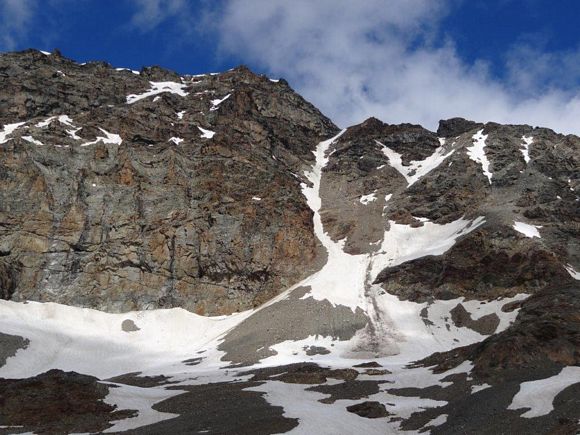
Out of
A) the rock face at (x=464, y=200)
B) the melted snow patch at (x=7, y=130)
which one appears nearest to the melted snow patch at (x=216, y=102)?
the rock face at (x=464, y=200)

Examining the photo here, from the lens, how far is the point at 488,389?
118 feet

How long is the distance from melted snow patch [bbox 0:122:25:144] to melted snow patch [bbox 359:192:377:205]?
223ft

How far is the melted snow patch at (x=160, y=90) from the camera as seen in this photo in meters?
131

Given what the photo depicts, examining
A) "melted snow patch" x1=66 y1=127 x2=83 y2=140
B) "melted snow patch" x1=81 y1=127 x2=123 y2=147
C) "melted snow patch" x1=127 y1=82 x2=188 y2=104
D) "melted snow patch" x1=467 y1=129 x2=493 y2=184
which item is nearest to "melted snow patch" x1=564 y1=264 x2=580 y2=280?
"melted snow patch" x1=467 y1=129 x2=493 y2=184

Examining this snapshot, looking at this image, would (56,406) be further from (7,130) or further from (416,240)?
(7,130)

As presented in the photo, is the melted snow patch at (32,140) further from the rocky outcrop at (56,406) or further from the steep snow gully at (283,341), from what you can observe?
the rocky outcrop at (56,406)

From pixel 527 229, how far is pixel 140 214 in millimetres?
61160

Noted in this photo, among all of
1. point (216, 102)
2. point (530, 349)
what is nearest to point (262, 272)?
point (530, 349)

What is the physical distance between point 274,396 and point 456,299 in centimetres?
4331

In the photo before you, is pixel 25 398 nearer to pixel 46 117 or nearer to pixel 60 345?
pixel 60 345

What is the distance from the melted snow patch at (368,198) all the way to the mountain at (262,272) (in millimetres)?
566

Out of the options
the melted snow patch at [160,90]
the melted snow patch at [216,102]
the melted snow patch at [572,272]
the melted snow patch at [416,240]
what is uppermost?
the melted snow patch at [160,90]

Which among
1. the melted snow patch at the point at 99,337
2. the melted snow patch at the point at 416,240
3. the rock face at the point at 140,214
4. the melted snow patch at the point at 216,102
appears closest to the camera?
the melted snow patch at the point at 99,337

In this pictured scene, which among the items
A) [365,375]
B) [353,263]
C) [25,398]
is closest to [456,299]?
[353,263]
